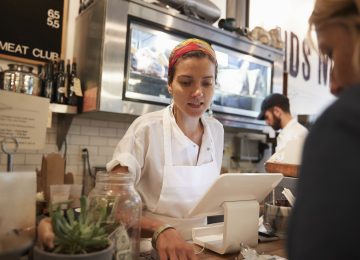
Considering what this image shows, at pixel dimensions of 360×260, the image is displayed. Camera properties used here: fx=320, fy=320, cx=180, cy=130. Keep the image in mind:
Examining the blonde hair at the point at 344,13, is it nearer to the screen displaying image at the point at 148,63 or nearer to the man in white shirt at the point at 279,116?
the screen displaying image at the point at 148,63

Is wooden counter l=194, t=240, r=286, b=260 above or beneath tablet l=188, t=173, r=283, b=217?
beneath

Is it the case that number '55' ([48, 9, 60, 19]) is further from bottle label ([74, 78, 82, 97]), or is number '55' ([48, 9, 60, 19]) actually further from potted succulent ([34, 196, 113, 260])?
potted succulent ([34, 196, 113, 260])

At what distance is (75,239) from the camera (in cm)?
62

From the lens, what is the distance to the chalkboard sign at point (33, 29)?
6.65 ft

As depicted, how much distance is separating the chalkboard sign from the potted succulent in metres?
1.76

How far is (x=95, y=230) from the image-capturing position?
65 centimetres

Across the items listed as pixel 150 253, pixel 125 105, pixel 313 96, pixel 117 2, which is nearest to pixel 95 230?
pixel 150 253

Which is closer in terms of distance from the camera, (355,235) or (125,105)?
(355,235)

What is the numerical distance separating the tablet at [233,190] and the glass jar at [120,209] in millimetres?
242

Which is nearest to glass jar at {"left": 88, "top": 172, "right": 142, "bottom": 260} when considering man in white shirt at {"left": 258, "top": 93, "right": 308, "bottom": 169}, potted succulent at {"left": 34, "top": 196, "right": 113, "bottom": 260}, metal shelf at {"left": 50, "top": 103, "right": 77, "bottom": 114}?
potted succulent at {"left": 34, "top": 196, "right": 113, "bottom": 260}

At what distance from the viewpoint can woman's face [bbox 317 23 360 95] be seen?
49 cm

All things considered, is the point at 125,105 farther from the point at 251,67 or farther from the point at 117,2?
the point at 251,67

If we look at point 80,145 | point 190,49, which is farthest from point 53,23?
point 190,49

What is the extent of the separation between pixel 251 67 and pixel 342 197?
269 cm
